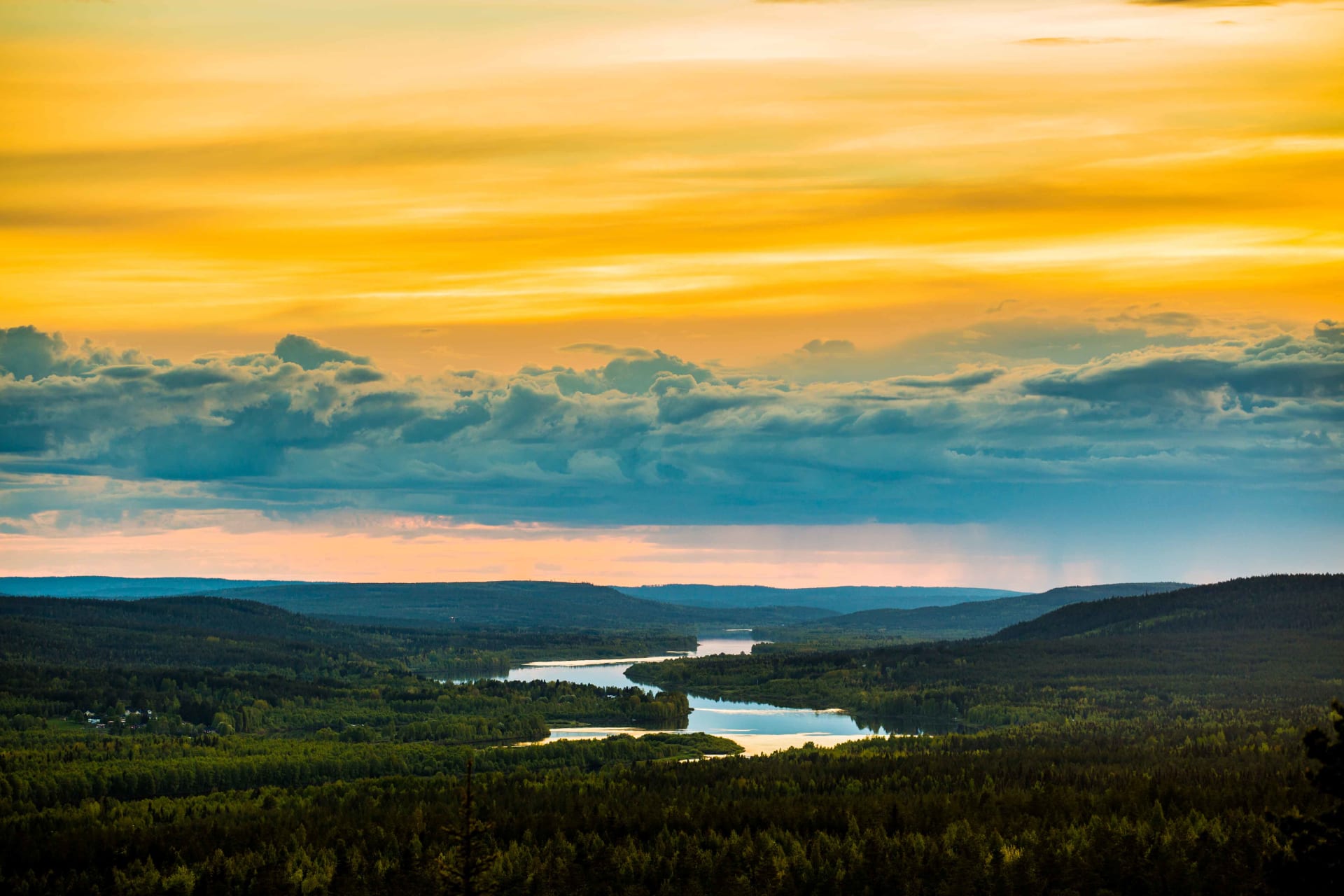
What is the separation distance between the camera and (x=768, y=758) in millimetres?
159750

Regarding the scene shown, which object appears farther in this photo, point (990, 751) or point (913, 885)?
point (990, 751)

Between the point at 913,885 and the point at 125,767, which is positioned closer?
the point at 913,885

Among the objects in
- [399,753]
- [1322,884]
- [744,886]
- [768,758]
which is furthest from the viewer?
[399,753]

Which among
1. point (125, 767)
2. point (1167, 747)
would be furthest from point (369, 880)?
point (1167, 747)

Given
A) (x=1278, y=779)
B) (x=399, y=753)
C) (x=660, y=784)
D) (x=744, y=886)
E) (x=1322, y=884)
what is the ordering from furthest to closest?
(x=399, y=753) → (x=660, y=784) → (x=1278, y=779) → (x=744, y=886) → (x=1322, y=884)

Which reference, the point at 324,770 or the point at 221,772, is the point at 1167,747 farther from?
the point at 221,772

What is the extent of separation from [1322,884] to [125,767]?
5709 inches

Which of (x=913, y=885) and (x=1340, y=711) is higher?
(x=1340, y=711)

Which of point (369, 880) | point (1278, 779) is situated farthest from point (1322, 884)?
point (1278, 779)

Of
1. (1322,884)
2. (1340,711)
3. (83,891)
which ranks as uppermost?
(1340,711)

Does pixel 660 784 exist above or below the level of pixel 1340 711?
below

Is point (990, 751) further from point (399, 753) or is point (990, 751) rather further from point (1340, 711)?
point (1340, 711)

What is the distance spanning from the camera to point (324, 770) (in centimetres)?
16900

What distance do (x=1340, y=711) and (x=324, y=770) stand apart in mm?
135777
